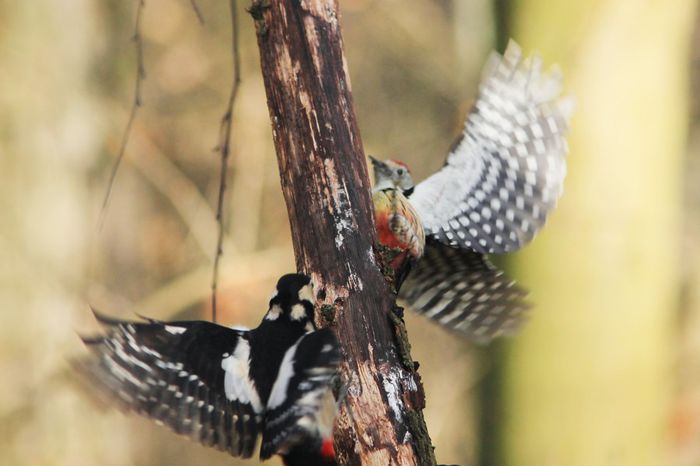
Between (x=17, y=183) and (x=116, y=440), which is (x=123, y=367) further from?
(x=116, y=440)

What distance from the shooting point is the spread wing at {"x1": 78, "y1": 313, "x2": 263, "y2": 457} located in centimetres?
274

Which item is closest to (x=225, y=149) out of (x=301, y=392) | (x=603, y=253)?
(x=301, y=392)

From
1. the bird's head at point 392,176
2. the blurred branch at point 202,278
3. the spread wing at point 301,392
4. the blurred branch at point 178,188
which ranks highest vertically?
the blurred branch at point 178,188

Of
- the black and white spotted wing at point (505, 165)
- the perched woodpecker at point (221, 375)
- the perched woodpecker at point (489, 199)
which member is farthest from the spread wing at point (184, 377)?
the black and white spotted wing at point (505, 165)

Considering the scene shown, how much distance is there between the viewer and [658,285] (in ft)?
14.3

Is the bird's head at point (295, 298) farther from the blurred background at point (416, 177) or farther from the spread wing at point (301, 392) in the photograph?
the blurred background at point (416, 177)

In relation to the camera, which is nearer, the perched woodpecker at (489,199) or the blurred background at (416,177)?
the perched woodpecker at (489,199)

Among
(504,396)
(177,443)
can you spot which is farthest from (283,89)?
(177,443)

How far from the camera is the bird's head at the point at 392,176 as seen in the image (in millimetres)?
3953

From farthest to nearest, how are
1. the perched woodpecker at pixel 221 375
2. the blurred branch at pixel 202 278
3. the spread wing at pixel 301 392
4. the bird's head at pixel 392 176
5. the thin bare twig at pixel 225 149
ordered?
the blurred branch at pixel 202 278, the bird's head at pixel 392 176, the thin bare twig at pixel 225 149, the perched woodpecker at pixel 221 375, the spread wing at pixel 301 392

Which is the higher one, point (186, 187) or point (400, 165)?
point (186, 187)

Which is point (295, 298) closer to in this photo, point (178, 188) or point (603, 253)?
point (603, 253)

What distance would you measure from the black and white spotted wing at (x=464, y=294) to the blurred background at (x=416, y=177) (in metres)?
0.64

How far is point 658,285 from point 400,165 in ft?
4.51
